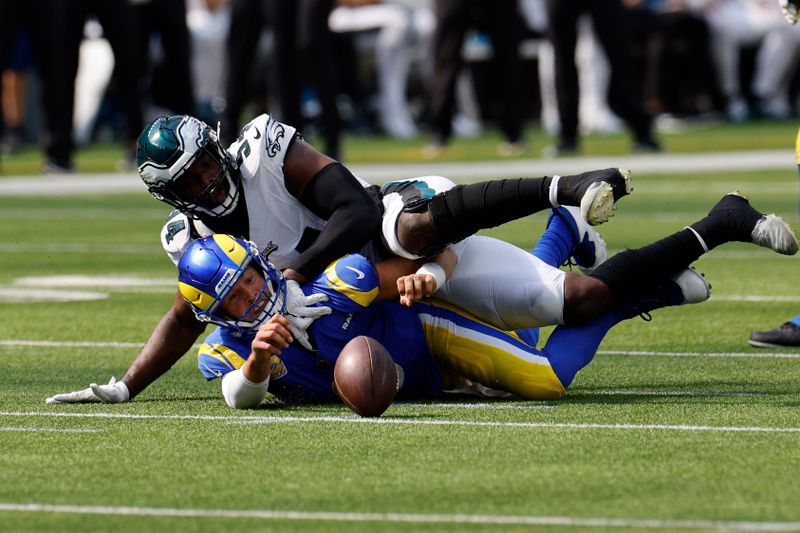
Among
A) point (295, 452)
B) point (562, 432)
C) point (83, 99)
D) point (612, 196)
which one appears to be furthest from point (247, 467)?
point (83, 99)

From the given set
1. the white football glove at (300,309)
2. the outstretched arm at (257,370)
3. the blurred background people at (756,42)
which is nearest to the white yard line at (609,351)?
the outstretched arm at (257,370)

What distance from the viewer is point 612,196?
6.41 meters

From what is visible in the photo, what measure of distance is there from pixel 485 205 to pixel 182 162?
110 centimetres

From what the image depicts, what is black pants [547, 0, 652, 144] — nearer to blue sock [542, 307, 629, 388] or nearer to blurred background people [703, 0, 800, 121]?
blurred background people [703, 0, 800, 121]

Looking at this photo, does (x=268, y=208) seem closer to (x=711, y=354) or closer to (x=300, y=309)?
(x=300, y=309)

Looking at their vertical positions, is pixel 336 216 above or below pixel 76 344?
above

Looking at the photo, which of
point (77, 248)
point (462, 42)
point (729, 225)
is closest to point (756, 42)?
point (462, 42)

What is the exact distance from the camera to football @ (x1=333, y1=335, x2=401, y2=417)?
6.30 meters

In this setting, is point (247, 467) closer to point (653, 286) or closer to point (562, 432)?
point (562, 432)

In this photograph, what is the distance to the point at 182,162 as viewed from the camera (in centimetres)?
674

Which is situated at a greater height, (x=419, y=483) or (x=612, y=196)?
(x=612, y=196)

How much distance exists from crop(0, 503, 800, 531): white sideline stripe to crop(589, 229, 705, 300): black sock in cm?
229

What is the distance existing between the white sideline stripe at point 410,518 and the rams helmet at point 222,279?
4.91 ft

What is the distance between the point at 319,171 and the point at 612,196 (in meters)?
1.22
